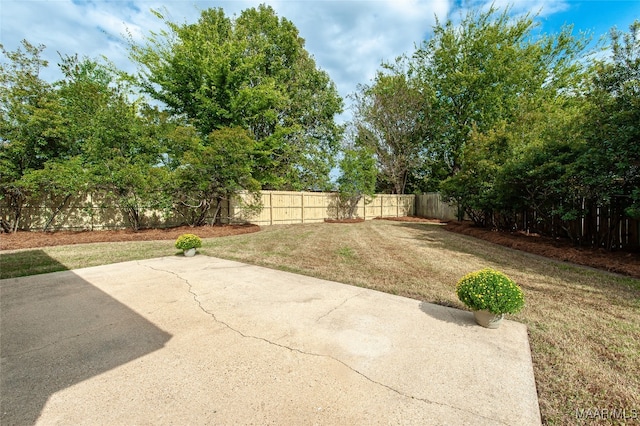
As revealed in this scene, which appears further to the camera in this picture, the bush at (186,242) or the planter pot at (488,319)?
the bush at (186,242)

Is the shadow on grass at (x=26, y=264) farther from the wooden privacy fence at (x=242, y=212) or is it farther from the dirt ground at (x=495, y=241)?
the wooden privacy fence at (x=242, y=212)

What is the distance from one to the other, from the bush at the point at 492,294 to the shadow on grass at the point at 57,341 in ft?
10.1

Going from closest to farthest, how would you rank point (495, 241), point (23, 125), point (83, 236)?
point (495, 241)
point (23, 125)
point (83, 236)

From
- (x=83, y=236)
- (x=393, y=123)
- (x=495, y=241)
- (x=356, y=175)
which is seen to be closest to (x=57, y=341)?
(x=83, y=236)

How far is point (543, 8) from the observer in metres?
16.7

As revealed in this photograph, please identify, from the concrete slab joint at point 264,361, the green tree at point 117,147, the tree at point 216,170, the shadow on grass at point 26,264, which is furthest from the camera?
→ the tree at point 216,170

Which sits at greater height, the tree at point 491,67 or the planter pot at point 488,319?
the tree at point 491,67

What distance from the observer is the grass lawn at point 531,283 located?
1.94 m

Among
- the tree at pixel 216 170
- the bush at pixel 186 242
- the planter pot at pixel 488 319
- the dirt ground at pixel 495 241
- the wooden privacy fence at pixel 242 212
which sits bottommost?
the planter pot at pixel 488 319

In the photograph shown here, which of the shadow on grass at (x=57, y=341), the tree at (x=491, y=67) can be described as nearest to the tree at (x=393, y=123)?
the tree at (x=491, y=67)

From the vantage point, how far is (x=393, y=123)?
67.8 feet

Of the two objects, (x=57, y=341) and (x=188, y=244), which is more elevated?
(x=188, y=244)

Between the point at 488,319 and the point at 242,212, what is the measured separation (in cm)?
1220

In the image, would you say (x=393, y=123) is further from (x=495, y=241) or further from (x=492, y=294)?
(x=492, y=294)
